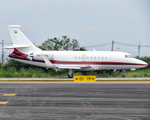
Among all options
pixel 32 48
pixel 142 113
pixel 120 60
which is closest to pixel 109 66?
pixel 120 60

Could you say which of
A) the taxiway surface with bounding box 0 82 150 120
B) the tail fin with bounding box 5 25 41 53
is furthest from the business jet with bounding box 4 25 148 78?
the taxiway surface with bounding box 0 82 150 120

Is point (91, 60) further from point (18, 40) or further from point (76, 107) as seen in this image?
point (76, 107)

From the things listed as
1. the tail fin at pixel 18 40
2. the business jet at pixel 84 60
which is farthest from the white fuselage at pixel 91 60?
the tail fin at pixel 18 40

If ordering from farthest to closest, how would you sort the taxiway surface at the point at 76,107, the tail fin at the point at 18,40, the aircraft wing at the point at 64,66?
the tail fin at the point at 18,40
the aircraft wing at the point at 64,66
the taxiway surface at the point at 76,107

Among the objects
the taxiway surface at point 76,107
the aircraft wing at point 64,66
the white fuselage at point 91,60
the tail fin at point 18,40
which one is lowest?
the taxiway surface at point 76,107

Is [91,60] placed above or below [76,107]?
above

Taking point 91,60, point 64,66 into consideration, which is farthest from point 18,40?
point 91,60

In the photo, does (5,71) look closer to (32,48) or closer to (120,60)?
(32,48)

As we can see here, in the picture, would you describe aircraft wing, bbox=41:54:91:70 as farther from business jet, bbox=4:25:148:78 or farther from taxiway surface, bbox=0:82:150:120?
taxiway surface, bbox=0:82:150:120

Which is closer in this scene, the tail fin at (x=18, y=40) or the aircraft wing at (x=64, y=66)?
the aircraft wing at (x=64, y=66)

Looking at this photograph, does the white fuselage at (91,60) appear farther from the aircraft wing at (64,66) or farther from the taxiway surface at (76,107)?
the taxiway surface at (76,107)

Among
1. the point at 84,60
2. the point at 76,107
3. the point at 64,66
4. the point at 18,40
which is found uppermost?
the point at 18,40

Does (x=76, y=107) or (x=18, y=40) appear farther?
(x=18, y=40)

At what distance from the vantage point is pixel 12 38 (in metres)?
36.4
